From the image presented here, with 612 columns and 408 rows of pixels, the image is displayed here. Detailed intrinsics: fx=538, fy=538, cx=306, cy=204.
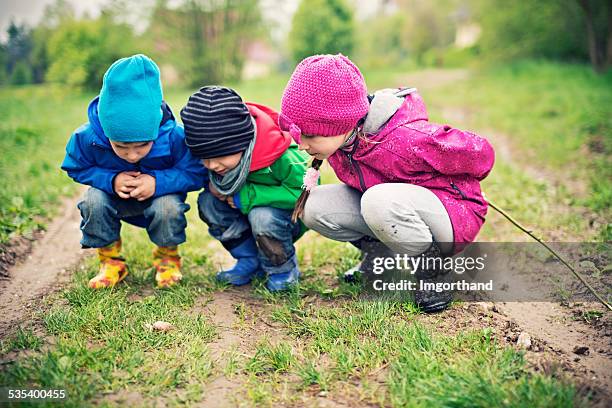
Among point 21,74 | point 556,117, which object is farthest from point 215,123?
point 556,117

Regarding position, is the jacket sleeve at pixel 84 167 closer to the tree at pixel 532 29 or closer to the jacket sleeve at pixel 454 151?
the jacket sleeve at pixel 454 151

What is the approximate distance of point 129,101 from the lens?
252 cm

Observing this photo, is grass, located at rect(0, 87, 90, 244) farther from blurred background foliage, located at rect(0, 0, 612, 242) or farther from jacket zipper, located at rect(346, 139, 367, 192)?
jacket zipper, located at rect(346, 139, 367, 192)

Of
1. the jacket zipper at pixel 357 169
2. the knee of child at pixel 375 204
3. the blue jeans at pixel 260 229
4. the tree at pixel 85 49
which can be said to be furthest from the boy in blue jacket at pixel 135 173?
the tree at pixel 85 49

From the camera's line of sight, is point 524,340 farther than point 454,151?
No

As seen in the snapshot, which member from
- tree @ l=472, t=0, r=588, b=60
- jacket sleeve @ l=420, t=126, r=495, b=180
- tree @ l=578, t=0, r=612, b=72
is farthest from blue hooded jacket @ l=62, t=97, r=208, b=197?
tree @ l=472, t=0, r=588, b=60

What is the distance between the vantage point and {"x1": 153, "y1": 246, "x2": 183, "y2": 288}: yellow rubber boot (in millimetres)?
2935

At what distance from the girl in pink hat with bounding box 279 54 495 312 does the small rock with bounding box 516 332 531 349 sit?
0.41 m

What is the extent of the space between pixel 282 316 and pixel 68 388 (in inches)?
39.3

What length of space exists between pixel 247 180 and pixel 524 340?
1542 millimetres

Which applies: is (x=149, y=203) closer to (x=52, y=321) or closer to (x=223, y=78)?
(x=52, y=321)

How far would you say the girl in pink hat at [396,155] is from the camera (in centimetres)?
240

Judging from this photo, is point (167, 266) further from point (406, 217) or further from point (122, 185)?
point (406, 217)

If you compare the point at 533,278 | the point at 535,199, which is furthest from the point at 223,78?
the point at 533,278
